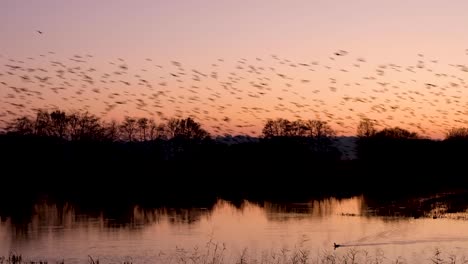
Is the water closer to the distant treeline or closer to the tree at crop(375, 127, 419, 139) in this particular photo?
the distant treeline

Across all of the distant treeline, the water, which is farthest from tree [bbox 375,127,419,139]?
the water

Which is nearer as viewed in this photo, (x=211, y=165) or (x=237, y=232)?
(x=237, y=232)

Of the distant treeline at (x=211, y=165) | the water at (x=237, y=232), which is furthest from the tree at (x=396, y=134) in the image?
the water at (x=237, y=232)

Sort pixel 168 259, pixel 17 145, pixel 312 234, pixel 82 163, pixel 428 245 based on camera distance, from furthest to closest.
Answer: pixel 82 163
pixel 17 145
pixel 312 234
pixel 428 245
pixel 168 259

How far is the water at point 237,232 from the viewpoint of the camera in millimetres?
30844

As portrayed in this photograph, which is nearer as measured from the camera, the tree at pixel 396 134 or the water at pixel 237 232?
the water at pixel 237 232

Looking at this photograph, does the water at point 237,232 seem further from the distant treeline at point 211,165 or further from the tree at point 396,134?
the tree at point 396,134

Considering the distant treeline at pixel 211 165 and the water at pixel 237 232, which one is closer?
the water at pixel 237 232

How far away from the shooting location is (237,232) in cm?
3816

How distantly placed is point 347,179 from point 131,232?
51039mm

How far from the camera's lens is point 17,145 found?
74.9 m

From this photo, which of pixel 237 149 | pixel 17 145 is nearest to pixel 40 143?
pixel 17 145

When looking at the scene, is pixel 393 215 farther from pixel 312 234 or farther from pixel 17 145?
pixel 17 145

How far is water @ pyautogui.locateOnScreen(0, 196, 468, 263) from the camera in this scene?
101 ft
